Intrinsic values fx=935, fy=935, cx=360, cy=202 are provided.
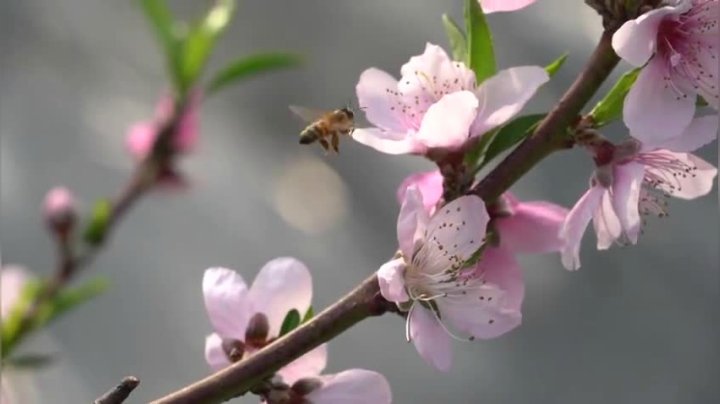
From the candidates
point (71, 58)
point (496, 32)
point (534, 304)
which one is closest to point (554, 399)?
point (534, 304)

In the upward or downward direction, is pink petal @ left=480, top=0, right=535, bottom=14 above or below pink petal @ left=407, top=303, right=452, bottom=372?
above

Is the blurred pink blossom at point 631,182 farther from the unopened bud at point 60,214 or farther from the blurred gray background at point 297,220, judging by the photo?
the blurred gray background at point 297,220

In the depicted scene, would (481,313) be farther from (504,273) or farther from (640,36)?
(640,36)

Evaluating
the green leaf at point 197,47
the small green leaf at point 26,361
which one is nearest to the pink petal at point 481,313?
the small green leaf at point 26,361

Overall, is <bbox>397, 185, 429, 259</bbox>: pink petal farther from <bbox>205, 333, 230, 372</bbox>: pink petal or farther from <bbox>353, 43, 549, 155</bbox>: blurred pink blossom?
<bbox>205, 333, 230, 372</bbox>: pink petal

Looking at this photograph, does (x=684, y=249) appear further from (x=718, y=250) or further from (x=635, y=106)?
(x=635, y=106)

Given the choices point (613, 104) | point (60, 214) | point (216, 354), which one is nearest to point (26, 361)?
point (60, 214)

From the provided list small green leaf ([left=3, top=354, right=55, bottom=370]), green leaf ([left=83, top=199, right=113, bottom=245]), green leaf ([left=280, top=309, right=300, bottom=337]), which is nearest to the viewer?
green leaf ([left=280, top=309, right=300, bottom=337])

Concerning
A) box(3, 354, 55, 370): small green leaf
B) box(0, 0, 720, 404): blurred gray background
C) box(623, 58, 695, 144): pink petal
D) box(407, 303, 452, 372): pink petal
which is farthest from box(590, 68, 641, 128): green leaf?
box(0, 0, 720, 404): blurred gray background
